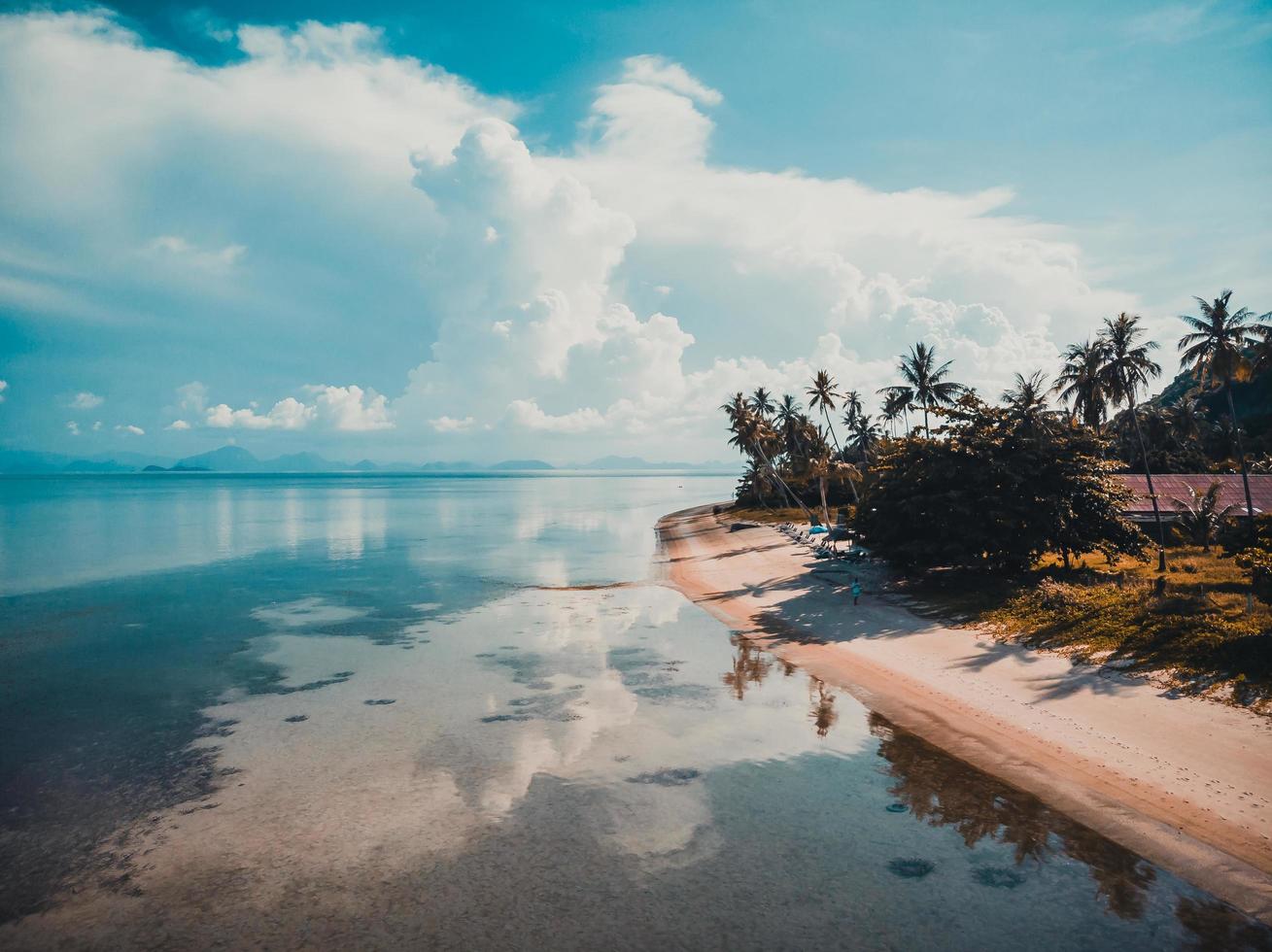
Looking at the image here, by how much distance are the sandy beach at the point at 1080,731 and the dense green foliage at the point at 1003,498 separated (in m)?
5.06

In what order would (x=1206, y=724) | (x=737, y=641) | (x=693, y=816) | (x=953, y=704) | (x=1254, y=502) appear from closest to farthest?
(x=693, y=816), (x=1206, y=724), (x=953, y=704), (x=737, y=641), (x=1254, y=502)

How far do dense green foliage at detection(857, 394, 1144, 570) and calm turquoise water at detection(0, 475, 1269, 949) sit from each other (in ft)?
46.8

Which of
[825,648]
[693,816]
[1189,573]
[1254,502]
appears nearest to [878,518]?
[825,648]

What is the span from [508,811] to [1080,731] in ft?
55.3

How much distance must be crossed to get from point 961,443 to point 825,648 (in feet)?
56.5

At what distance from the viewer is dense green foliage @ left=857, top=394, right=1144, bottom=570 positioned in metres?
38.2

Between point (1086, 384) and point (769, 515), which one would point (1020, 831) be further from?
point (769, 515)

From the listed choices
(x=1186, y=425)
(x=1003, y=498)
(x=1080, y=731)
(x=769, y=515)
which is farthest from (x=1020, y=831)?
(x=1186, y=425)

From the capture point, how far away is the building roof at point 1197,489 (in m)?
55.5

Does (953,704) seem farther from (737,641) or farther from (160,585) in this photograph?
(160,585)

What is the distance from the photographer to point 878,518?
43.5 meters

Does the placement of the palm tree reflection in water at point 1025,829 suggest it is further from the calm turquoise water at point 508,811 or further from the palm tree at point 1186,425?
the palm tree at point 1186,425

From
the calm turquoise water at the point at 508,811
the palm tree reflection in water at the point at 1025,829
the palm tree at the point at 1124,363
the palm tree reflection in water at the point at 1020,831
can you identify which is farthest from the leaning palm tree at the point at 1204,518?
the palm tree reflection in water at the point at 1025,829

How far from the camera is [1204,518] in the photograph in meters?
50.4
